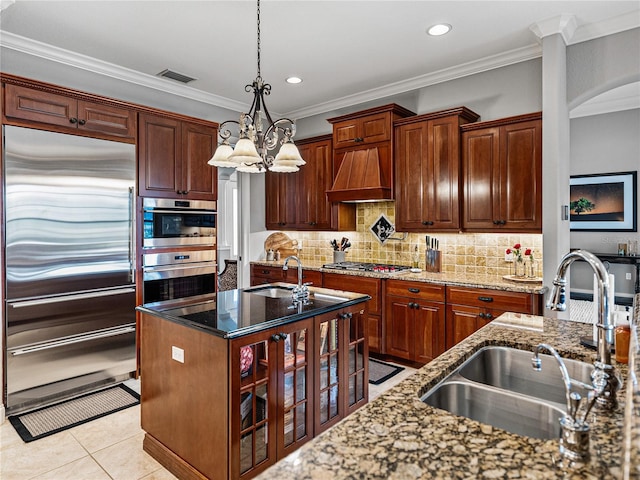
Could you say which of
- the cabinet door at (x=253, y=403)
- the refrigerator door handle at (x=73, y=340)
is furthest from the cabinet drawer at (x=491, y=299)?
the refrigerator door handle at (x=73, y=340)

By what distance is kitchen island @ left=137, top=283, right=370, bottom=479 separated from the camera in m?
1.95

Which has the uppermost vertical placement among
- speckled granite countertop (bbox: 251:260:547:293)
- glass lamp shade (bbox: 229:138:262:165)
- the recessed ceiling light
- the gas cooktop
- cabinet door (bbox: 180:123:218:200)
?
the recessed ceiling light

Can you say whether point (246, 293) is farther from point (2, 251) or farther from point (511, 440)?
point (511, 440)

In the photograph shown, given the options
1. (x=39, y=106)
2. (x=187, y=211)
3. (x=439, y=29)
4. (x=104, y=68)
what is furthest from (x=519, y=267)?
(x=104, y=68)

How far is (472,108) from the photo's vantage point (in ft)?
13.4

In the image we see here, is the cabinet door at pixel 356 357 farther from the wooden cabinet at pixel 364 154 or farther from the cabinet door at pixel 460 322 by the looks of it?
the wooden cabinet at pixel 364 154

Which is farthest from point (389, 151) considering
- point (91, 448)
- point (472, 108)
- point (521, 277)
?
point (91, 448)

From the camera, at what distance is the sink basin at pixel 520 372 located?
5.04 feet

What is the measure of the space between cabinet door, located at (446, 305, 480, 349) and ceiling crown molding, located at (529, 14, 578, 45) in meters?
2.32

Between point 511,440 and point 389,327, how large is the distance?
315 centimetres

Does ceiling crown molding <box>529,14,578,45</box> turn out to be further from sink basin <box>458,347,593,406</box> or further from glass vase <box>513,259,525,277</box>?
sink basin <box>458,347,593,406</box>

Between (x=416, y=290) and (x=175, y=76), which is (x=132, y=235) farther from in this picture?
(x=416, y=290)

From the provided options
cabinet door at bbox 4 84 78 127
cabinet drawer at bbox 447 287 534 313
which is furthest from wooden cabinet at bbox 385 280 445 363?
cabinet door at bbox 4 84 78 127

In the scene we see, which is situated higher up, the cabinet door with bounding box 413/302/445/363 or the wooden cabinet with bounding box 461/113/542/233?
the wooden cabinet with bounding box 461/113/542/233
